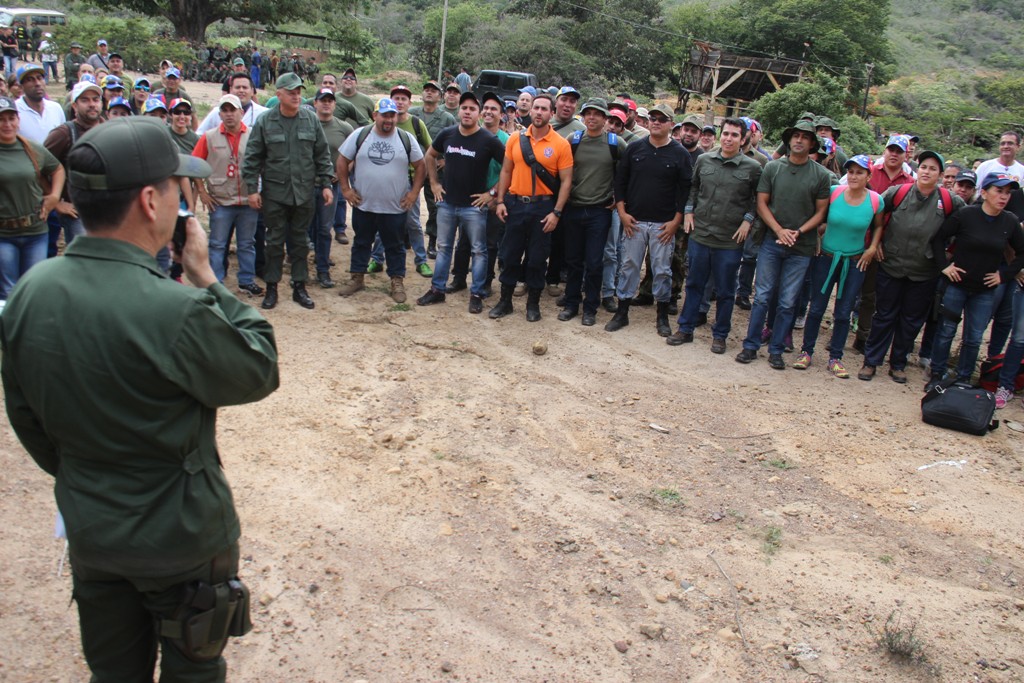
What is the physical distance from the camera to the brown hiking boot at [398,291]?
7.97 m

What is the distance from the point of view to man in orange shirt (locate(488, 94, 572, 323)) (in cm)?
734

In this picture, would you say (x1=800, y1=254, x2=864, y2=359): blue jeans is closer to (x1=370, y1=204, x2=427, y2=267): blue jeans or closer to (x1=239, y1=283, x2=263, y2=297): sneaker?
(x1=370, y1=204, x2=427, y2=267): blue jeans

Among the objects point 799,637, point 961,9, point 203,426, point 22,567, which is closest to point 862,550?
point 799,637

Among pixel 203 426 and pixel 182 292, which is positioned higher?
pixel 182 292

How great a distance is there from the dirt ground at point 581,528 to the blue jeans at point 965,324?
0.62 metres

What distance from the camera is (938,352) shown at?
700 centimetres

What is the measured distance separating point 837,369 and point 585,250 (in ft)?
8.53

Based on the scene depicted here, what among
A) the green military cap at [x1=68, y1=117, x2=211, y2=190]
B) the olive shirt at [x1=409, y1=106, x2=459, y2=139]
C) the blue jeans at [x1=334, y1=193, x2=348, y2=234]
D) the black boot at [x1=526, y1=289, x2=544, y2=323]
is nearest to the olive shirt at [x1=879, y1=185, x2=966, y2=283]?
the black boot at [x1=526, y1=289, x2=544, y2=323]

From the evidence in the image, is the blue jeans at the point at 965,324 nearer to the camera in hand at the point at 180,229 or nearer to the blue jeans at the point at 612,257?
the blue jeans at the point at 612,257

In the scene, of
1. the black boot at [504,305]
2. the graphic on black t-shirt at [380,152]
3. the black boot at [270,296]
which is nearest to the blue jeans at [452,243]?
the black boot at [504,305]

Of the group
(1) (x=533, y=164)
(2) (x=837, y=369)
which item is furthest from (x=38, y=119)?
(2) (x=837, y=369)

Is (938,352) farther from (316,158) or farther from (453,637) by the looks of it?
(316,158)

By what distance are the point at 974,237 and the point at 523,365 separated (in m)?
3.85

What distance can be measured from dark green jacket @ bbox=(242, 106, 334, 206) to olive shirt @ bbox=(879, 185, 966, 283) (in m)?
5.17
